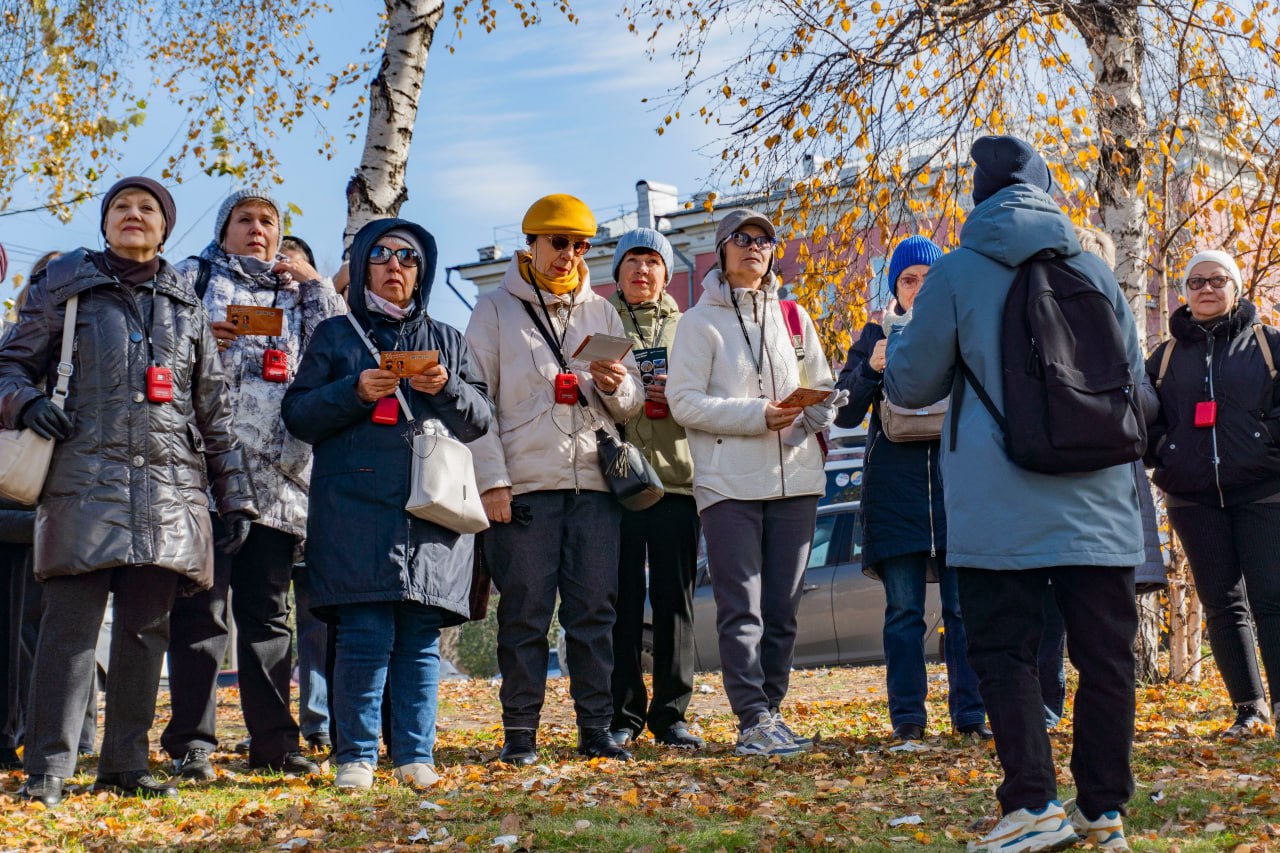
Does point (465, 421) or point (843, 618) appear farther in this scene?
point (843, 618)

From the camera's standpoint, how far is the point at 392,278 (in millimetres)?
5633

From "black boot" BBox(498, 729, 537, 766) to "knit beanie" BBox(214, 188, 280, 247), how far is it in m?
2.30

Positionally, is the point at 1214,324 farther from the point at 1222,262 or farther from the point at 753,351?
the point at 753,351

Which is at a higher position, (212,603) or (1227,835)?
(212,603)

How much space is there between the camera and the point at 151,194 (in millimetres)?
5348

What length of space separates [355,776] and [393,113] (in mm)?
4713

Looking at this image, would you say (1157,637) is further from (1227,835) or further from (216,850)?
(216,850)

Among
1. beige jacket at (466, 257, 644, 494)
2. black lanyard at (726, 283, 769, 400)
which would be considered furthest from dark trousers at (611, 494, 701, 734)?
black lanyard at (726, 283, 769, 400)

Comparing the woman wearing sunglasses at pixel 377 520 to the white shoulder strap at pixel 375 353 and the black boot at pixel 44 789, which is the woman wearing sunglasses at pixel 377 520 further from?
the black boot at pixel 44 789

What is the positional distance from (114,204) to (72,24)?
983cm

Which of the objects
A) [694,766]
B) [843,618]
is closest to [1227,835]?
[694,766]

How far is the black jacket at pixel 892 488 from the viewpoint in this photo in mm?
6129

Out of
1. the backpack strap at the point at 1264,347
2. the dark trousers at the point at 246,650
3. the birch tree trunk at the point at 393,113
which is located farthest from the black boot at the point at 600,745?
the birch tree trunk at the point at 393,113

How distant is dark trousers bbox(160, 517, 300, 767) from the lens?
5.65 m
